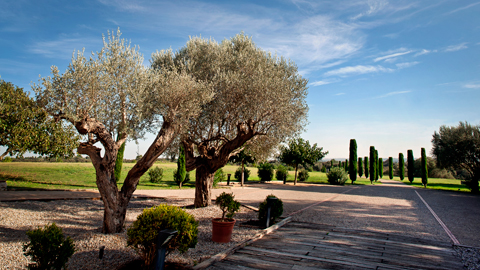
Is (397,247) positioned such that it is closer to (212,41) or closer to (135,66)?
(135,66)

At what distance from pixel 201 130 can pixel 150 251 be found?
704 centimetres

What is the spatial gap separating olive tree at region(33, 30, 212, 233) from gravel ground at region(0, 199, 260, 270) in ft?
3.44

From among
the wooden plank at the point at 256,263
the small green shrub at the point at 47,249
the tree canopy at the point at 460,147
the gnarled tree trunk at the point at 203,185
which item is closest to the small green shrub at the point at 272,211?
the wooden plank at the point at 256,263

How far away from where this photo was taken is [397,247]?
21.7 feet

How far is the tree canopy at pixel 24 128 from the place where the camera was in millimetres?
8336

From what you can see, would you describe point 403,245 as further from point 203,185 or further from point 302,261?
point 203,185

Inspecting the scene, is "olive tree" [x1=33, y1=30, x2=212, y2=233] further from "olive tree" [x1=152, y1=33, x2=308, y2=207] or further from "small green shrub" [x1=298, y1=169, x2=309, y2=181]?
"small green shrub" [x1=298, y1=169, x2=309, y2=181]

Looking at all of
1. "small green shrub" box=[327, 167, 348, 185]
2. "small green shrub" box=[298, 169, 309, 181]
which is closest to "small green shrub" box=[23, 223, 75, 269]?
"small green shrub" box=[327, 167, 348, 185]

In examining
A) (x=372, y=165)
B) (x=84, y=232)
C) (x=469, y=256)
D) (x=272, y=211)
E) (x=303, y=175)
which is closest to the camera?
(x=469, y=256)

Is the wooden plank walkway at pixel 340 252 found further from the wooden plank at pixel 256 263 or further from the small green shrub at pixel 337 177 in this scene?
the small green shrub at pixel 337 177

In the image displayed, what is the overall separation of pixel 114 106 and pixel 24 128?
3950 mm

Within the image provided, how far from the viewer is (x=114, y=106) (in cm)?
738

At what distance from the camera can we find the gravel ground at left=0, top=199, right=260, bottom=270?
5.41 metres

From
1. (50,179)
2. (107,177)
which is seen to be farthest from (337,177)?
(50,179)
